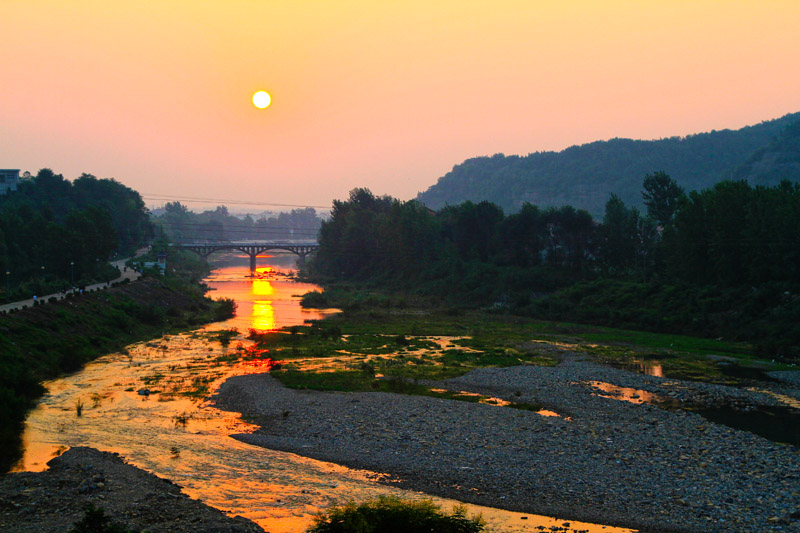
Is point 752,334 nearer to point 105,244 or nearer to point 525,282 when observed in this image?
point 525,282

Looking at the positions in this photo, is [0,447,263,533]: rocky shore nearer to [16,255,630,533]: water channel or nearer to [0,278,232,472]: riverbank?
[16,255,630,533]: water channel

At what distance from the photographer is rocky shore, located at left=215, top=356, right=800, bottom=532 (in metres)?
23.6

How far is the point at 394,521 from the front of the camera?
2053cm

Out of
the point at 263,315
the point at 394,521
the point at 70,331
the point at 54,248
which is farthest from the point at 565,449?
the point at 54,248

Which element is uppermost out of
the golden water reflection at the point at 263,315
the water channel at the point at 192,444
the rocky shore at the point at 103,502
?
the rocky shore at the point at 103,502

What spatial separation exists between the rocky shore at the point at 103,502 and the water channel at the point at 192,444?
3.42ft

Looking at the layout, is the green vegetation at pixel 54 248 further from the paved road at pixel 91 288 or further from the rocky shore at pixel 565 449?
the rocky shore at pixel 565 449

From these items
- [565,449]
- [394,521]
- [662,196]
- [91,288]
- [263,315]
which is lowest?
[263,315]

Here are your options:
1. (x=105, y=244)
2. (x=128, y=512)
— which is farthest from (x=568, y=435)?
(x=105, y=244)

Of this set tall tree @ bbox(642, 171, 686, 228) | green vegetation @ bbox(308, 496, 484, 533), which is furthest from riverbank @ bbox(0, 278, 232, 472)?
tall tree @ bbox(642, 171, 686, 228)

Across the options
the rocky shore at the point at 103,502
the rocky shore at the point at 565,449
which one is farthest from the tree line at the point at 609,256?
the rocky shore at the point at 103,502

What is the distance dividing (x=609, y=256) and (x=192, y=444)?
86615mm

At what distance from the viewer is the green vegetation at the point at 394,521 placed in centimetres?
2033

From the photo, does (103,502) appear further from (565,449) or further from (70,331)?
(70,331)
